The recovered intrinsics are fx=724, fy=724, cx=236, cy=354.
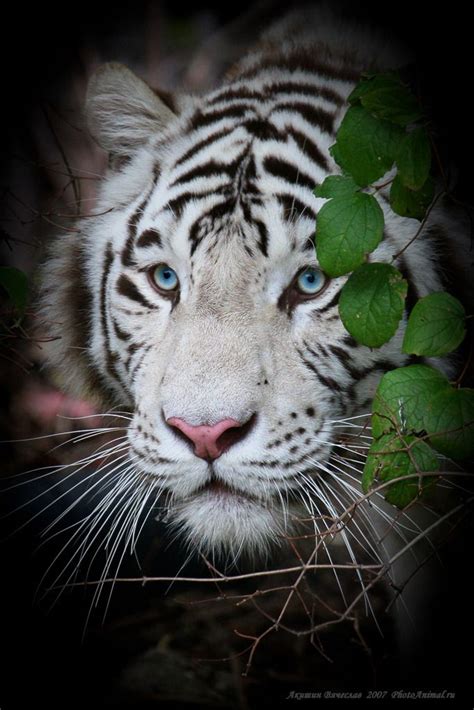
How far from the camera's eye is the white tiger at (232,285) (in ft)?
4.28

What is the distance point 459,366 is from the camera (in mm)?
1550

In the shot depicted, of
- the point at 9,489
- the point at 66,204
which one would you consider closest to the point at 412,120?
the point at 66,204

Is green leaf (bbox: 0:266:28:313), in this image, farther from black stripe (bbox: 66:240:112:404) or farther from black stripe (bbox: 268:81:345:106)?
black stripe (bbox: 268:81:345:106)

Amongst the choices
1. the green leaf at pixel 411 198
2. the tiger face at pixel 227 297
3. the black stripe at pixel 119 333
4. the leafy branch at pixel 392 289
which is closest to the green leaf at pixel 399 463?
the leafy branch at pixel 392 289

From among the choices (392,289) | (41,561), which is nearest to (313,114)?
(392,289)

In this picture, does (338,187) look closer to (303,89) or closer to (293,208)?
(293,208)

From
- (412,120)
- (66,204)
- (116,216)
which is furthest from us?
(66,204)

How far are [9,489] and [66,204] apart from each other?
0.72 meters

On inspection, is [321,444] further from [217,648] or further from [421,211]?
Answer: [217,648]

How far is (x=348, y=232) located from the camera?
1209 mm

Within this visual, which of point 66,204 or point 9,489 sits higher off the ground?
point 66,204

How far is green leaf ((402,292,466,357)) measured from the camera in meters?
1.21

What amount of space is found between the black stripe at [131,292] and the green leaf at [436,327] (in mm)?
565

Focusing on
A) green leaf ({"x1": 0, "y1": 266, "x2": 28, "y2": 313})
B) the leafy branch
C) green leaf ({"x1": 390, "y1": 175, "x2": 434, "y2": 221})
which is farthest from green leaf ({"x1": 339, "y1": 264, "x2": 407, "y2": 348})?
green leaf ({"x1": 0, "y1": 266, "x2": 28, "y2": 313})
